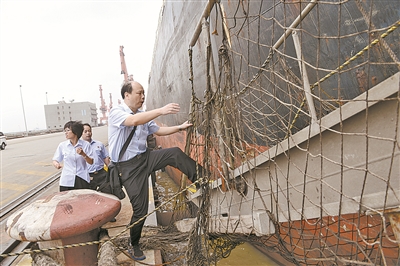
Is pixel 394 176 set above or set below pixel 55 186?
above

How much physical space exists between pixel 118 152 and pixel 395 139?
2367 millimetres

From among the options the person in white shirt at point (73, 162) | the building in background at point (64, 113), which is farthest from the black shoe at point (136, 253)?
the building in background at point (64, 113)

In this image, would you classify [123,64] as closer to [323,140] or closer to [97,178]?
[97,178]

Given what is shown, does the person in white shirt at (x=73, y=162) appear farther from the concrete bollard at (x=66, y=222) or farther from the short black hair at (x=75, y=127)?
the concrete bollard at (x=66, y=222)

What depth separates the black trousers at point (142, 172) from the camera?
2.76 m

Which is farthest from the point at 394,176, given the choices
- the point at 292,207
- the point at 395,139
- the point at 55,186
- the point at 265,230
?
the point at 55,186

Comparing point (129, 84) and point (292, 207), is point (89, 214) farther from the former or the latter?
point (292, 207)

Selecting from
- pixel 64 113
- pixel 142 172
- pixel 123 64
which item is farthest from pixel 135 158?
pixel 64 113

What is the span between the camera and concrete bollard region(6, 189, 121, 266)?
88.0 inches

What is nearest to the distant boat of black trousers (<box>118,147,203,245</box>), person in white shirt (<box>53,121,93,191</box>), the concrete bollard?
black trousers (<box>118,147,203,245</box>)

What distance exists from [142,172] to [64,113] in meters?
78.8

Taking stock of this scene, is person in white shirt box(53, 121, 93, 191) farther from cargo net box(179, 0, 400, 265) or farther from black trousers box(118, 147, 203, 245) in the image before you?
cargo net box(179, 0, 400, 265)

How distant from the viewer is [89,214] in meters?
2.37

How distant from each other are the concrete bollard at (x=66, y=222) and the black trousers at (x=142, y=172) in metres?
0.21
